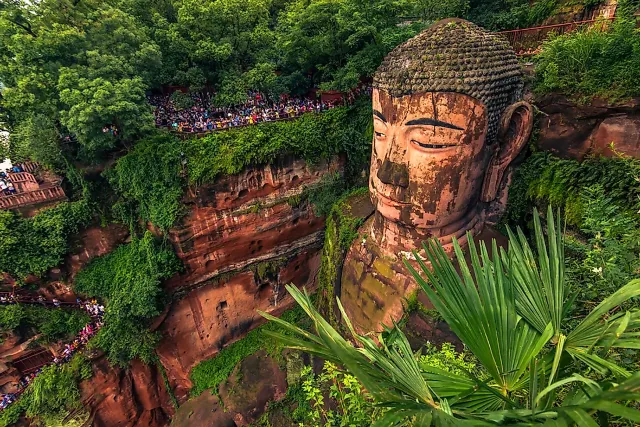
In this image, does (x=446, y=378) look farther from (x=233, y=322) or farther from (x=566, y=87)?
(x=233, y=322)

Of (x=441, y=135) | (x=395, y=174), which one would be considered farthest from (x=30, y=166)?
(x=441, y=135)

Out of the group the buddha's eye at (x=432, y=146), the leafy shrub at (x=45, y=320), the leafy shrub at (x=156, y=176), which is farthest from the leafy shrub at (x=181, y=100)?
the buddha's eye at (x=432, y=146)

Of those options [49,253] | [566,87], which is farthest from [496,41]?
[49,253]

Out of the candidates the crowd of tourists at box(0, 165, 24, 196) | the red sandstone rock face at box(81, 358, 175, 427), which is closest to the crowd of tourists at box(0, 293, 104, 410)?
the red sandstone rock face at box(81, 358, 175, 427)

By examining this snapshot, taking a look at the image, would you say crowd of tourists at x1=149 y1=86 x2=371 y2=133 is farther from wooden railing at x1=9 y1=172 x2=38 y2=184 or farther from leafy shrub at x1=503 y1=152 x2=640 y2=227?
leafy shrub at x1=503 y1=152 x2=640 y2=227

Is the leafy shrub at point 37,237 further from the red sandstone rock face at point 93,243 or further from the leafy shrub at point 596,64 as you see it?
the leafy shrub at point 596,64
